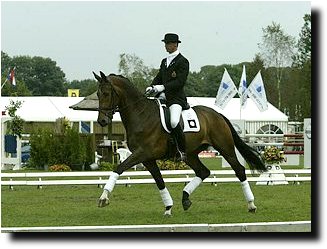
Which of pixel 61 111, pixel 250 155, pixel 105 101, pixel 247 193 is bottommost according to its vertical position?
pixel 247 193

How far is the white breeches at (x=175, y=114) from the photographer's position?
944 cm

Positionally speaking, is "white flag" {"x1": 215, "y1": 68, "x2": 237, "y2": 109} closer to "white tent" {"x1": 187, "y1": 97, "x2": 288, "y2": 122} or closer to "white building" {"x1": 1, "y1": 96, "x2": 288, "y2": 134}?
"white building" {"x1": 1, "y1": 96, "x2": 288, "y2": 134}

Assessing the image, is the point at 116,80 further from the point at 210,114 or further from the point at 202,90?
the point at 202,90

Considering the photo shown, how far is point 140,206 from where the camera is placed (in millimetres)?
10883

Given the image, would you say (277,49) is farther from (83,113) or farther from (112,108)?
(112,108)

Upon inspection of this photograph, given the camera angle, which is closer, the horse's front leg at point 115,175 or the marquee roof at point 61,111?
the horse's front leg at point 115,175

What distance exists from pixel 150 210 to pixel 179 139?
134 centimetres

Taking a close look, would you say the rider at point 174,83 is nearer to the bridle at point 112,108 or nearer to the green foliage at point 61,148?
the bridle at point 112,108

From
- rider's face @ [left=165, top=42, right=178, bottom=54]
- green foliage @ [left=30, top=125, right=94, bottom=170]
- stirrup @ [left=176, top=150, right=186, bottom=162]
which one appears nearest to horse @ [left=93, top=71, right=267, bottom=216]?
stirrup @ [left=176, top=150, right=186, bottom=162]

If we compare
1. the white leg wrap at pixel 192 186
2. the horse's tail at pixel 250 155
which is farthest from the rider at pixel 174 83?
the horse's tail at pixel 250 155

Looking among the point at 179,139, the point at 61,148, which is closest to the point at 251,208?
the point at 179,139

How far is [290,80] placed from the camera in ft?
158

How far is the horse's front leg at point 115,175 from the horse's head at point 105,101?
0.58 metres

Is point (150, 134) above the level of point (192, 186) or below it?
above
